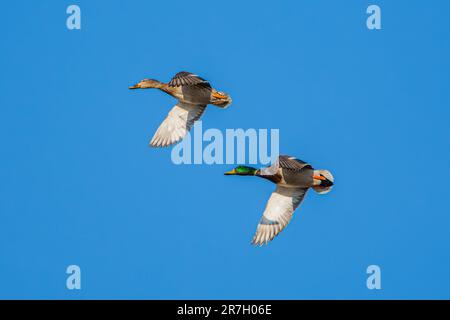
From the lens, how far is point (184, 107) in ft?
66.1

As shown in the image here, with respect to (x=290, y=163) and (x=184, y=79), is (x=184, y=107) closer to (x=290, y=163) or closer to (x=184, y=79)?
(x=184, y=79)

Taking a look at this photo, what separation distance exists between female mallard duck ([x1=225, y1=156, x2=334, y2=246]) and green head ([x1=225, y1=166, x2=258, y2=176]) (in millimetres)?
75

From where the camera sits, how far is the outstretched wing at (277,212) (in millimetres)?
18641

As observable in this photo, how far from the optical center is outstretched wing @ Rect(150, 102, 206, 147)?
66.0 feet

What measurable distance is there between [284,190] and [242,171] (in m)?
0.90

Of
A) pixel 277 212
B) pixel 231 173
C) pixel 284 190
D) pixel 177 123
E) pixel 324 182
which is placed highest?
pixel 177 123

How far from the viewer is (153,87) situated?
20.6 meters

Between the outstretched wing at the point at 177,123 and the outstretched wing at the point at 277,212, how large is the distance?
7.70ft

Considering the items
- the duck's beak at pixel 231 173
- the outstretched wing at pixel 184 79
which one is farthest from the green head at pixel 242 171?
the outstretched wing at pixel 184 79

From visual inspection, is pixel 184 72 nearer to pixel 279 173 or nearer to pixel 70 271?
pixel 279 173

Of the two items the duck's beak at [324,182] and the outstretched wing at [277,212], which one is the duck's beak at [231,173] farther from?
the duck's beak at [324,182]

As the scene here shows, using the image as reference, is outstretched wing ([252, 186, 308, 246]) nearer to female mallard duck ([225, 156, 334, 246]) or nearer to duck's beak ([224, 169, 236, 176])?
female mallard duck ([225, 156, 334, 246])

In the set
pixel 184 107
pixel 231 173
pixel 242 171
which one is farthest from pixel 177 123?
→ pixel 242 171
